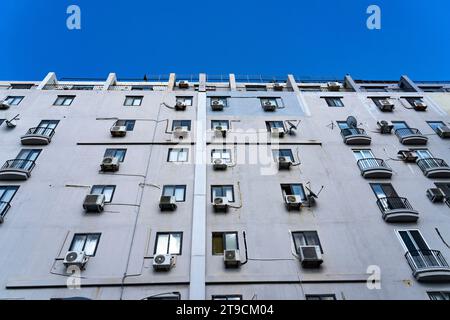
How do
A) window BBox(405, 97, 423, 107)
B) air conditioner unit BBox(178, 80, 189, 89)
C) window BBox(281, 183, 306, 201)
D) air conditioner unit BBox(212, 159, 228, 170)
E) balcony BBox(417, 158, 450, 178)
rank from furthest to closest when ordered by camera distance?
air conditioner unit BBox(178, 80, 189, 89) → window BBox(405, 97, 423, 107) → air conditioner unit BBox(212, 159, 228, 170) → balcony BBox(417, 158, 450, 178) → window BBox(281, 183, 306, 201)

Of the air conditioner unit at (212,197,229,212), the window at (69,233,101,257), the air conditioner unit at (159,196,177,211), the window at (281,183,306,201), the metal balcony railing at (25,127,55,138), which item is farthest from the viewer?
the metal balcony railing at (25,127,55,138)

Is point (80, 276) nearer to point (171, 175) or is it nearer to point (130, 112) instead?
point (171, 175)

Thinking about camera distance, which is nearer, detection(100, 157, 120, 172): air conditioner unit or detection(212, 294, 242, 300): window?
detection(212, 294, 242, 300): window

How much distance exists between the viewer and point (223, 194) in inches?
627

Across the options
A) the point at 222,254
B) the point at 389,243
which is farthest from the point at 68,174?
the point at 389,243

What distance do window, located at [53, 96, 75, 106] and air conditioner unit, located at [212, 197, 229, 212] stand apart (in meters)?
11.7

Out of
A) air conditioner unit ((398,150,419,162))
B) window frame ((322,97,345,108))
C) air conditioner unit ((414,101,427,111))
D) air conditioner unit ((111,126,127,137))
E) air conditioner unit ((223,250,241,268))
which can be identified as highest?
window frame ((322,97,345,108))

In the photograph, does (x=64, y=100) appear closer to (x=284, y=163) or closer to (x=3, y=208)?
(x=3, y=208)

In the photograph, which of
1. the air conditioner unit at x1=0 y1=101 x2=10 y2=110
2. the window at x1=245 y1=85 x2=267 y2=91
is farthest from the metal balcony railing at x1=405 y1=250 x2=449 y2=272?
the air conditioner unit at x1=0 y1=101 x2=10 y2=110

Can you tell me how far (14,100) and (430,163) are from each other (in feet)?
74.7

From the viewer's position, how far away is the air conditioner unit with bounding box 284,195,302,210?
49.1 feet

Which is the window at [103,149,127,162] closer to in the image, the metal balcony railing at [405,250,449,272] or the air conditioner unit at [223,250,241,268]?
the air conditioner unit at [223,250,241,268]
